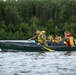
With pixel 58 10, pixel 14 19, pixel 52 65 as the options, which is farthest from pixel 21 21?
pixel 52 65

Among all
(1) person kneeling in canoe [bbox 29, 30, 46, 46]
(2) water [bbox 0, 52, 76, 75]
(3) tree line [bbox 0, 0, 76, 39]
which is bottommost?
(3) tree line [bbox 0, 0, 76, 39]

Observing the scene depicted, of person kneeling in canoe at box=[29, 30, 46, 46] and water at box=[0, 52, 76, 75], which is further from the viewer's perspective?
person kneeling in canoe at box=[29, 30, 46, 46]

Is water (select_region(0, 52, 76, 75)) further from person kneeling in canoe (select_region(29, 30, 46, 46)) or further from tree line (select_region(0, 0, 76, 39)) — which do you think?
tree line (select_region(0, 0, 76, 39))

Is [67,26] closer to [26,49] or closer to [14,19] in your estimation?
[14,19]

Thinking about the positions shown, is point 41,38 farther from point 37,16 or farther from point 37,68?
point 37,16

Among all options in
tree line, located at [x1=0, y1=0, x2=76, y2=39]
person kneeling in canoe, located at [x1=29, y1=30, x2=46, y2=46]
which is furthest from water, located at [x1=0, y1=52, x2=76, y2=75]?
tree line, located at [x1=0, y1=0, x2=76, y2=39]

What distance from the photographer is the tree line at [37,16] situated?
231ft

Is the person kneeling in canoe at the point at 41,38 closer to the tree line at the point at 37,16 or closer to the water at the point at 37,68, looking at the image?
the water at the point at 37,68

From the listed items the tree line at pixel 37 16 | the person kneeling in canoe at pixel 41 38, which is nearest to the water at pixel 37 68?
the person kneeling in canoe at pixel 41 38

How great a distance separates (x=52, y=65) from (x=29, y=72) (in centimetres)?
290

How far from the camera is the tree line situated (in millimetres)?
70438

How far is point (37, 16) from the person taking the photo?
250 feet

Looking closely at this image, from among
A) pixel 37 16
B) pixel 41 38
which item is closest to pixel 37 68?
pixel 41 38

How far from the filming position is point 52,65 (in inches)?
853
